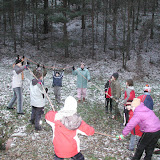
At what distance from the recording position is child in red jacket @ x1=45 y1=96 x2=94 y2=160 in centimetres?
304

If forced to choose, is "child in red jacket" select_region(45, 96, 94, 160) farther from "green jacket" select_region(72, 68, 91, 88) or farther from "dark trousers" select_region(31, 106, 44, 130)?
"green jacket" select_region(72, 68, 91, 88)

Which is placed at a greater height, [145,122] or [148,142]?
[145,122]

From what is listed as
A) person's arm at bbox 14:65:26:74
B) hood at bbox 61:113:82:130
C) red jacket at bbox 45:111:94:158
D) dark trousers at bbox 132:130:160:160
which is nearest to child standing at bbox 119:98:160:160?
dark trousers at bbox 132:130:160:160

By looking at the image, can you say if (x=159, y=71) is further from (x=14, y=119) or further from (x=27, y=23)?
(x=27, y=23)

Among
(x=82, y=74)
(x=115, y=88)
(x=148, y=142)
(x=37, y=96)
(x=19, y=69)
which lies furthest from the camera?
(x=82, y=74)

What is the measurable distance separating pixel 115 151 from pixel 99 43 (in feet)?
72.7

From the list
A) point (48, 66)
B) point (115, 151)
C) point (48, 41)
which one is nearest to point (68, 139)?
point (115, 151)

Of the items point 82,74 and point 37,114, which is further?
point 82,74

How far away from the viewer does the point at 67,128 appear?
307cm

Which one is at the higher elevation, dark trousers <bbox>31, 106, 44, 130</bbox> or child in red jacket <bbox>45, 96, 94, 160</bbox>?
child in red jacket <bbox>45, 96, 94, 160</bbox>

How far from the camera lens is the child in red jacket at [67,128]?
9.96 feet

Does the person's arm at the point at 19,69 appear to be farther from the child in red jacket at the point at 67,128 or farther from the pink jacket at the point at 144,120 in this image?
the pink jacket at the point at 144,120

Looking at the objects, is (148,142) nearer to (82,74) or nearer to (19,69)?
(19,69)

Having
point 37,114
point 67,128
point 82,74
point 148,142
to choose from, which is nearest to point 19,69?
point 37,114
